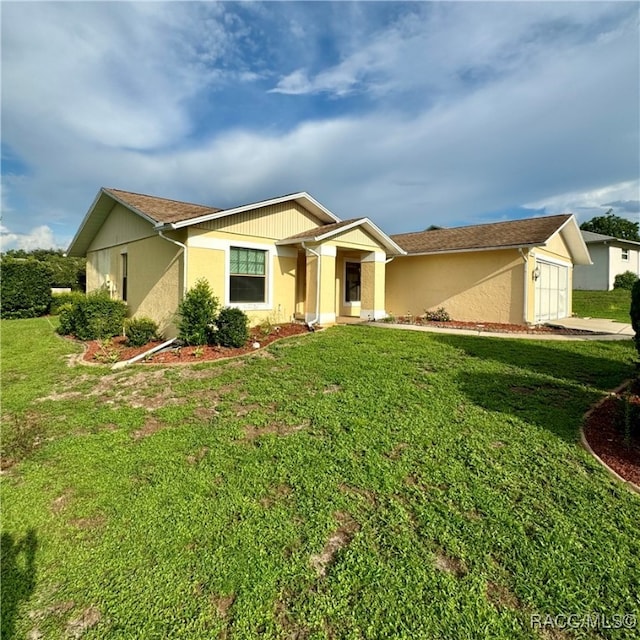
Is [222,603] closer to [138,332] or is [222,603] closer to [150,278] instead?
[138,332]

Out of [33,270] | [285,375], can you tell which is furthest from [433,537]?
[33,270]

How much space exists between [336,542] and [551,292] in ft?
56.0

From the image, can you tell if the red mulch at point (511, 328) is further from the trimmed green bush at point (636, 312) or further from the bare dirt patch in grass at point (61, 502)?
the bare dirt patch in grass at point (61, 502)

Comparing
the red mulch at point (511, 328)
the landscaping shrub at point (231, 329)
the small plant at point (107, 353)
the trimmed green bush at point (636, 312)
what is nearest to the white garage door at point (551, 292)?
the red mulch at point (511, 328)

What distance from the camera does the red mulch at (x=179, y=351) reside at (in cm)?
923

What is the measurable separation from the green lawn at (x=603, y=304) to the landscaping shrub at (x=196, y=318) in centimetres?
1941

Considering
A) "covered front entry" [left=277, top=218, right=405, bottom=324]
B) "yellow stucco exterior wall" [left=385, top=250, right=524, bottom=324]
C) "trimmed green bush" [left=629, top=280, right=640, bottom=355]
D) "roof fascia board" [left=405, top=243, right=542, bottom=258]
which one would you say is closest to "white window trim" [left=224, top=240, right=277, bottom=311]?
"covered front entry" [left=277, top=218, right=405, bottom=324]

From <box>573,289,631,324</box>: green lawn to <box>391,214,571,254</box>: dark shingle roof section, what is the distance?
7394 millimetres

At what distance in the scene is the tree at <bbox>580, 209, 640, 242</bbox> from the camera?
49.9 m

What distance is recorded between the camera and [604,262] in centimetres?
2838

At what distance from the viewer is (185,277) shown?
35.6 ft

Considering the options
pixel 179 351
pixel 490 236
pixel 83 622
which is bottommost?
pixel 83 622

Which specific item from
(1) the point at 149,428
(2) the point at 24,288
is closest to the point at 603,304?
(1) the point at 149,428

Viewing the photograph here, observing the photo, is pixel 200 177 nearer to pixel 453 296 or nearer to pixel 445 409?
A: pixel 453 296
